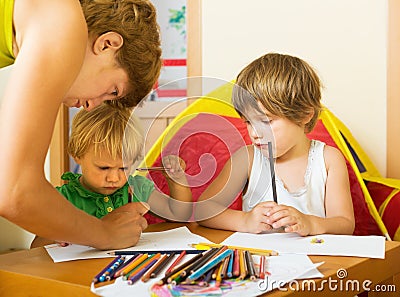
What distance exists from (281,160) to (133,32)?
579mm

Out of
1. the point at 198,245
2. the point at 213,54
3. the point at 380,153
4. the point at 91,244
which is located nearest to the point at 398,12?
the point at 380,153

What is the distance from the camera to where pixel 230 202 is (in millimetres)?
1365

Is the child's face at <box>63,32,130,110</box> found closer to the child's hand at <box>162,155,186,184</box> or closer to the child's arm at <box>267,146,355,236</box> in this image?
the child's hand at <box>162,155,186,184</box>

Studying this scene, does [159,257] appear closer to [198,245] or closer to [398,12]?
[198,245]

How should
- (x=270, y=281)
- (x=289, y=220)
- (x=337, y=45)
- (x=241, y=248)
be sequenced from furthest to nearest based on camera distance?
(x=337, y=45) < (x=289, y=220) < (x=241, y=248) < (x=270, y=281)

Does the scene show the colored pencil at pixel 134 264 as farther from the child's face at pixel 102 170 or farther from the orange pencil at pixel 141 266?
the child's face at pixel 102 170

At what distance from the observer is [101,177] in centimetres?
140

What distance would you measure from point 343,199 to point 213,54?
1.09m

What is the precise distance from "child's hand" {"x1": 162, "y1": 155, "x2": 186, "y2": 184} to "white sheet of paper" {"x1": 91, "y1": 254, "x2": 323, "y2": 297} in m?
0.39

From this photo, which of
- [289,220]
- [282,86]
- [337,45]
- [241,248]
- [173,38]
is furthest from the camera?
[173,38]

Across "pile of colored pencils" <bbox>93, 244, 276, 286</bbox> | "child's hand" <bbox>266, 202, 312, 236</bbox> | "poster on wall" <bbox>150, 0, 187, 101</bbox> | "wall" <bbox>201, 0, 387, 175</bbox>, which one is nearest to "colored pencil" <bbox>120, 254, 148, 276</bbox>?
"pile of colored pencils" <bbox>93, 244, 276, 286</bbox>

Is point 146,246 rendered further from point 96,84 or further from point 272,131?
point 272,131

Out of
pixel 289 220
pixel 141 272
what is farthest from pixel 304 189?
pixel 141 272

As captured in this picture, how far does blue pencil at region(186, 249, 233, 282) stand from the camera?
31.1 inches
